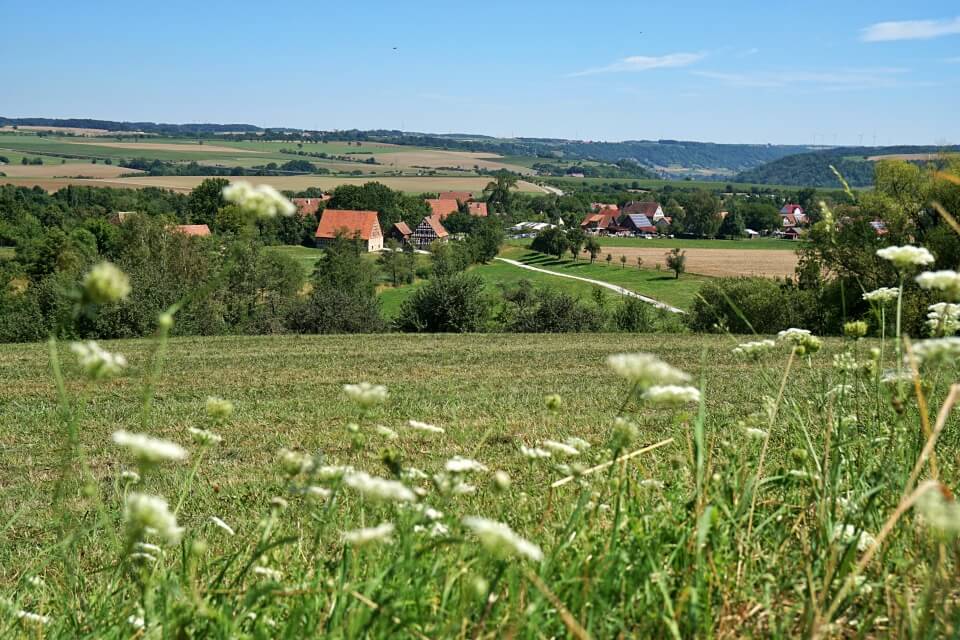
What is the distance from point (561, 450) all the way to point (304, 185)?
125 m

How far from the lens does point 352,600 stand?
165 cm

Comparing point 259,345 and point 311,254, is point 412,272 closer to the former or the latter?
point 311,254

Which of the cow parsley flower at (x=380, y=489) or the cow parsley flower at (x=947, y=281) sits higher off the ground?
the cow parsley flower at (x=947, y=281)

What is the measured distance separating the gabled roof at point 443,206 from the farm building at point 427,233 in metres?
7.19

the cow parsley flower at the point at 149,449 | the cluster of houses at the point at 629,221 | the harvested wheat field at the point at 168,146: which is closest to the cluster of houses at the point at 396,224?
the cluster of houses at the point at 629,221

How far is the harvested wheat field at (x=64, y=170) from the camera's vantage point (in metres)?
108

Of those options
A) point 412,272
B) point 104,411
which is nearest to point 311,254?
point 412,272

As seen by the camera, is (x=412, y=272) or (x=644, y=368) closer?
(x=644, y=368)

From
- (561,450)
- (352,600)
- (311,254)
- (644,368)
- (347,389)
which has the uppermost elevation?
(644,368)

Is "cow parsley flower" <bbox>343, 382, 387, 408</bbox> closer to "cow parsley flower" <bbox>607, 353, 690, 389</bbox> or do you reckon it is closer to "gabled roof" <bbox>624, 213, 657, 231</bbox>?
"cow parsley flower" <bbox>607, 353, 690, 389</bbox>

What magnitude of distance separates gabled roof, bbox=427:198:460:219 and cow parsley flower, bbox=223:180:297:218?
10915 centimetres

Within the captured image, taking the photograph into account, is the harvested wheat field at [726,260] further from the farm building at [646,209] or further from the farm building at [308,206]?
the farm building at [646,209]

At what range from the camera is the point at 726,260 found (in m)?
74.9

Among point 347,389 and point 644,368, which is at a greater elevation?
point 644,368
